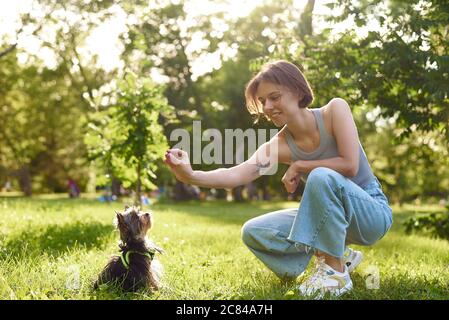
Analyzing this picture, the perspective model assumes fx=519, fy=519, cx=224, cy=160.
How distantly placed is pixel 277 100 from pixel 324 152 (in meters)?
0.61

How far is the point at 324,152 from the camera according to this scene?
4285mm

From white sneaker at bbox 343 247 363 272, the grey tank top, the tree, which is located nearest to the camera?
the grey tank top

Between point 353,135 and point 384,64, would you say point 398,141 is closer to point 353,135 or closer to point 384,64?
point 384,64

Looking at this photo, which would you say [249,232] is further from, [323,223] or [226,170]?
[323,223]

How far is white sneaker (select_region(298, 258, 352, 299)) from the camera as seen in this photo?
3.82 m

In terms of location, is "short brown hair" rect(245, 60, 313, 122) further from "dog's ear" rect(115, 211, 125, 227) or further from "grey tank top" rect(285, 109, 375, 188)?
"dog's ear" rect(115, 211, 125, 227)

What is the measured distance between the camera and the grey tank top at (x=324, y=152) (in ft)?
13.9

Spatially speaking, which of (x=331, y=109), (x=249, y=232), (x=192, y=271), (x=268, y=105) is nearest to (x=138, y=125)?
(x=192, y=271)

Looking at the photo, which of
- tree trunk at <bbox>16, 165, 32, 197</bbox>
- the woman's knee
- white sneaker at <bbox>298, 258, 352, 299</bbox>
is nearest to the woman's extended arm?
the woman's knee

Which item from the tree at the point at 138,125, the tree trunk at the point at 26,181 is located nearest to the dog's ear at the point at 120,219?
the tree at the point at 138,125

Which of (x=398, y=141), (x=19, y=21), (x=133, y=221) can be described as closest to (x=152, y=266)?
(x=133, y=221)

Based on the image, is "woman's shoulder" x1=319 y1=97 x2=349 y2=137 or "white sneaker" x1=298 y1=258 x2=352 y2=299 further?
"woman's shoulder" x1=319 y1=97 x2=349 y2=137

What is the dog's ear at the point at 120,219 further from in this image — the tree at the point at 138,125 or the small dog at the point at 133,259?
the tree at the point at 138,125

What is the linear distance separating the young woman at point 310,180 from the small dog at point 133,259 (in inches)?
20.5
